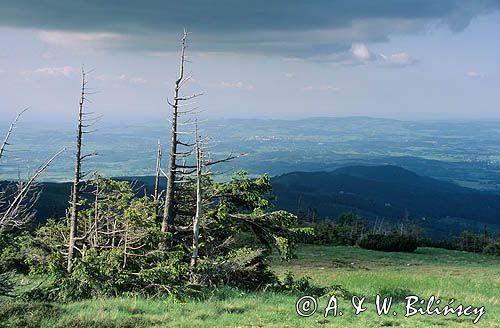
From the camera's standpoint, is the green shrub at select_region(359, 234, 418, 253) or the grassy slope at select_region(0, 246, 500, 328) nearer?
the grassy slope at select_region(0, 246, 500, 328)

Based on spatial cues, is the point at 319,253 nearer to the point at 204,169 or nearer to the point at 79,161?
the point at 204,169

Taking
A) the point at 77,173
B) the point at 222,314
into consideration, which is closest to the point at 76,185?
the point at 77,173

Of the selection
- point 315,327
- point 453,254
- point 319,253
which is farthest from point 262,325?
point 453,254

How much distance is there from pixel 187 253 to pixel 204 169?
10.1ft

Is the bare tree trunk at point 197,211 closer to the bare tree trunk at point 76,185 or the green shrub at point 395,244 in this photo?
the bare tree trunk at point 76,185

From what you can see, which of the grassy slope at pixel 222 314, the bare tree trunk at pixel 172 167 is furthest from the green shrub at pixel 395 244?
the bare tree trunk at pixel 172 167

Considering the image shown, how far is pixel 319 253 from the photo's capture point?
47.6m

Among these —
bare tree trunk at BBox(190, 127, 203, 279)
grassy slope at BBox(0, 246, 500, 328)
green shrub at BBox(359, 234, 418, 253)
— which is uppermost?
bare tree trunk at BBox(190, 127, 203, 279)

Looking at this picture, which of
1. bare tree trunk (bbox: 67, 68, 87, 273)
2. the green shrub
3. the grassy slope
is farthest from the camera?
the green shrub

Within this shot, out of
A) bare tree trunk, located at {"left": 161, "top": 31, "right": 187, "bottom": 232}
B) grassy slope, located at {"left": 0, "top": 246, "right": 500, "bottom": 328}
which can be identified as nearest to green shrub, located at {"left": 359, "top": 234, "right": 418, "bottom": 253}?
grassy slope, located at {"left": 0, "top": 246, "right": 500, "bottom": 328}

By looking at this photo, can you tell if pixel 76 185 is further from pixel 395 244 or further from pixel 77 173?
pixel 395 244

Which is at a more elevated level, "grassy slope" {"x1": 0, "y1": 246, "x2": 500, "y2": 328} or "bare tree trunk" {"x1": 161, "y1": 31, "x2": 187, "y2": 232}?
"bare tree trunk" {"x1": 161, "y1": 31, "x2": 187, "y2": 232}

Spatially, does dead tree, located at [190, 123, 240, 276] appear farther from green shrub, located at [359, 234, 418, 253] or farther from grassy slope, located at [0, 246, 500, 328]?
green shrub, located at [359, 234, 418, 253]

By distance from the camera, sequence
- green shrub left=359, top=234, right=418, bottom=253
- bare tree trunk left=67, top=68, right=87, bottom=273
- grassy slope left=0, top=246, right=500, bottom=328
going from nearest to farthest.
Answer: grassy slope left=0, top=246, right=500, bottom=328 < bare tree trunk left=67, top=68, right=87, bottom=273 < green shrub left=359, top=234, right=418, bottom=253
